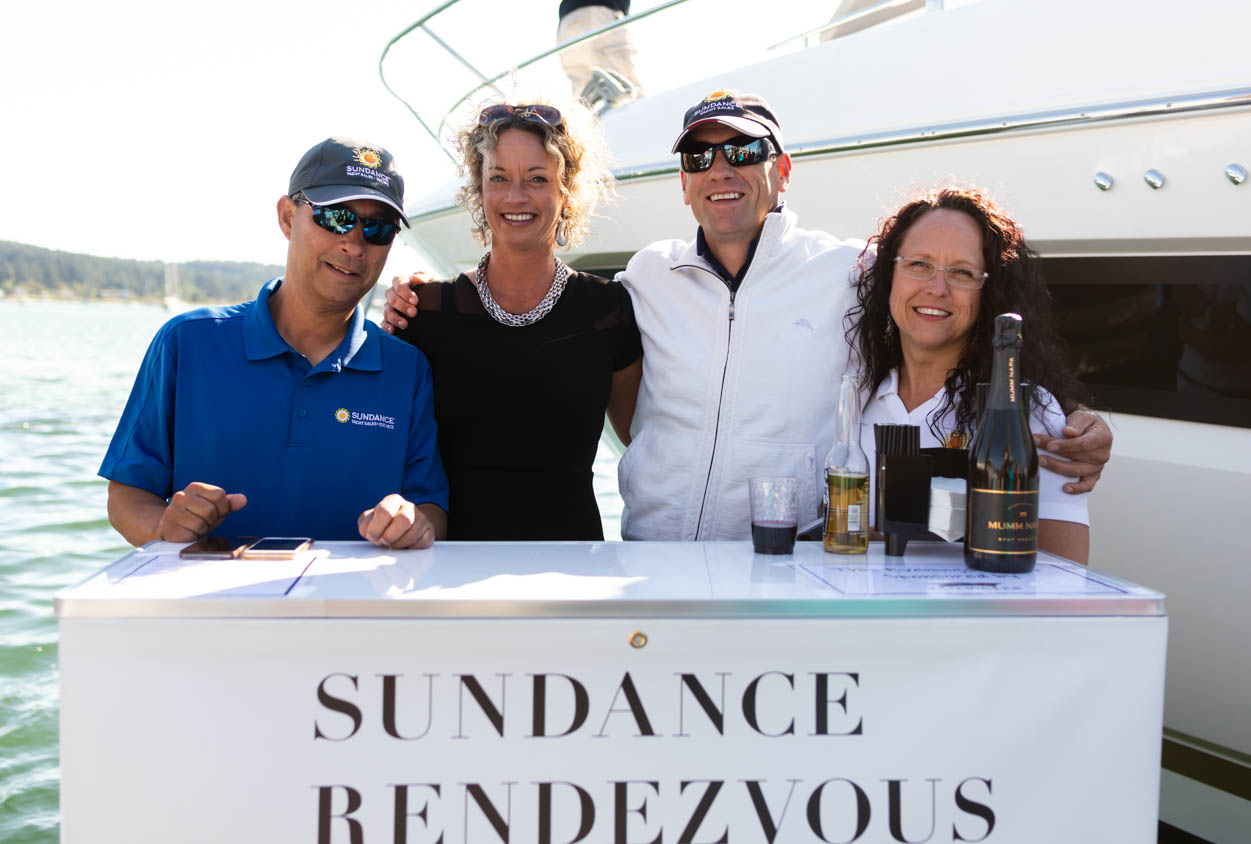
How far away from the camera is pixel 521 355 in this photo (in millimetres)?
2273

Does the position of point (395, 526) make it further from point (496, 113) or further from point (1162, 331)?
point (1162, 331)

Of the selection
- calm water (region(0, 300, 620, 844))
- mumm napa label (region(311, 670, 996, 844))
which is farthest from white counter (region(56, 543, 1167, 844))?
calm water (region(0, 300, 620, 844))

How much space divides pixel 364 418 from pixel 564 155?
74 centimetres

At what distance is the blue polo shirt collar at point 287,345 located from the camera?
2.01 metres

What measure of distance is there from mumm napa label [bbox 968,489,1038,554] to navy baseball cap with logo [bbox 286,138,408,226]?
49.8 inches

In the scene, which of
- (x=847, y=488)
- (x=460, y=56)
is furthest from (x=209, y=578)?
(x=460, y=56)

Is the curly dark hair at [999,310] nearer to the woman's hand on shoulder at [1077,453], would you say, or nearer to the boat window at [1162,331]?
the woman's hand on shoulder at [1077,453]

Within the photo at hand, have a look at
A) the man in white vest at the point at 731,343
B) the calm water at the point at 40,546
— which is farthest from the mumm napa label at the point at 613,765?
the calm water at the point at 40,546

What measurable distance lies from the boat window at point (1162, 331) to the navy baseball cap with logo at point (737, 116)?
89 cm

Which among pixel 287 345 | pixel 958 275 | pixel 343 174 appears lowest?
pixel 287 345

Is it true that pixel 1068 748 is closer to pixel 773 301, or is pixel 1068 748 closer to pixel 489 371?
pixel 773 301

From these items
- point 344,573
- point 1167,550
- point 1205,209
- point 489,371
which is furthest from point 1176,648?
point 344,573

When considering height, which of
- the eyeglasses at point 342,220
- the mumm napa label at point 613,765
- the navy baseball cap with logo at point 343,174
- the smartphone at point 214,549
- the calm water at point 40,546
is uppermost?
the navy baseball cap with logo at point 343,174

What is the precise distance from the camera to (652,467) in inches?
89.3
